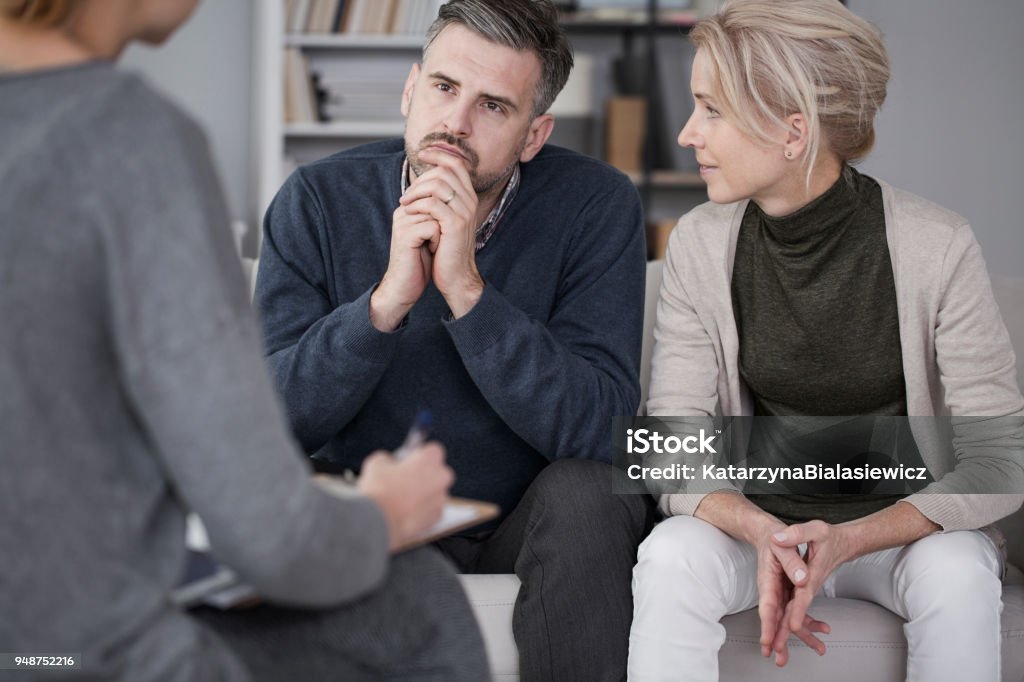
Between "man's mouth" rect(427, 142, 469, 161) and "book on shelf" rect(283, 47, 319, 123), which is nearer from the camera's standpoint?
"man's mouth" rect(427, 142, 469, 161)

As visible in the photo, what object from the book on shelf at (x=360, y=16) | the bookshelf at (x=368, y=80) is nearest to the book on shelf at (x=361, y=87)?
the bookshelf at (x=368, y=80)

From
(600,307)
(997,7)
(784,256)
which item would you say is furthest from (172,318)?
(997,7)

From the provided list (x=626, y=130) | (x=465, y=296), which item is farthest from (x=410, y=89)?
(x=626, y=130)

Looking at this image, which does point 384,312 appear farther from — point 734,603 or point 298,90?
point 298,90

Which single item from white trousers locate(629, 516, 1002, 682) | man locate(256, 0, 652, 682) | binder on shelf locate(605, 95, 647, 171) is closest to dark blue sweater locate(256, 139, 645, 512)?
man locate(256, 0, 652, 682)

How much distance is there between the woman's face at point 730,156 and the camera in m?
1.71

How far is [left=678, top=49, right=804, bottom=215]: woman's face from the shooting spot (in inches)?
67.3

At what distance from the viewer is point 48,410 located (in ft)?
2.41

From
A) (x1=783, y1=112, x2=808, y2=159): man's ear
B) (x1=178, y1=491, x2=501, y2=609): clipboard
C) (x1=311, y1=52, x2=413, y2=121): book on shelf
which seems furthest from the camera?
(x1=311, y1=52, x2=413, y2=121): book on shelf

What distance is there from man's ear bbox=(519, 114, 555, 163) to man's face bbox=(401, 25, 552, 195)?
0.05 meters

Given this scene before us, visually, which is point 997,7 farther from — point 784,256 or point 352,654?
point 352,654

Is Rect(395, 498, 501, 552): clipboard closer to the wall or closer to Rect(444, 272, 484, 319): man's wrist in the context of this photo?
Rect(444, 272, 484, 319): man's wrist

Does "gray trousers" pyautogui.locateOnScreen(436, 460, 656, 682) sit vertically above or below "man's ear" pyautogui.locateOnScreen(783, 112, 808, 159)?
below

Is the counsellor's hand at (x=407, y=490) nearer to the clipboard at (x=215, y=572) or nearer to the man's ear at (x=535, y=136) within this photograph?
the clipboard at (x=215, y=572)
